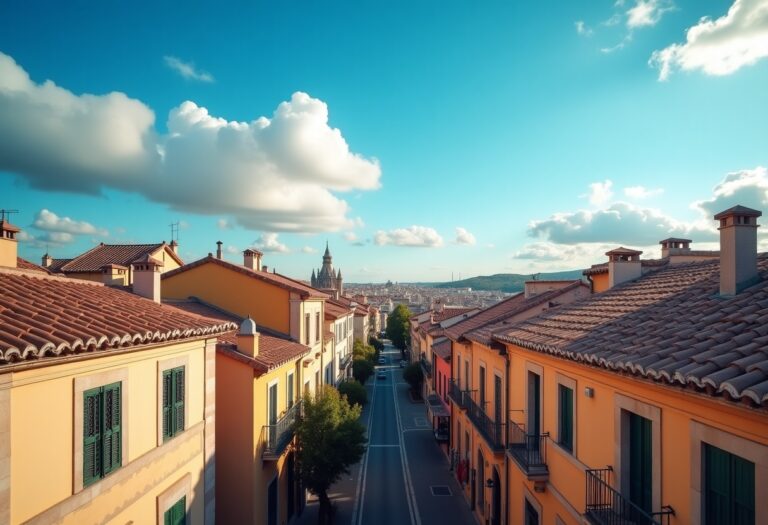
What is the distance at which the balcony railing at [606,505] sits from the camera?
759 cm

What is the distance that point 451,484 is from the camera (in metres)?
23.3

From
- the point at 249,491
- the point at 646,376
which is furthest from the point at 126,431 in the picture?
the point at 646,376

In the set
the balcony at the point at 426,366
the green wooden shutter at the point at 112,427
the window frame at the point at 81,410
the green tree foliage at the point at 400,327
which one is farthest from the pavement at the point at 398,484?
the green tree foliage at the point at 400,327

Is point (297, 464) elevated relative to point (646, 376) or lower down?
lower down

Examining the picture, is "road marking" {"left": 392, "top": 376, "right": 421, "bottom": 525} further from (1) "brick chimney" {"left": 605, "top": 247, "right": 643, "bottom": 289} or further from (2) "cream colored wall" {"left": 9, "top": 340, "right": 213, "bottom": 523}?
(2) "cream colored wall" {"left": 9, "top": 340, "right": 213, "bottom": 523}

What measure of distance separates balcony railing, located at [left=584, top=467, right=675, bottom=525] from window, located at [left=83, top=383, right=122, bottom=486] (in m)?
8.23

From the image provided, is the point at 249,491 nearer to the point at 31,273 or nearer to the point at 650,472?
the point at 31,273

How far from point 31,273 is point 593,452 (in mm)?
11805

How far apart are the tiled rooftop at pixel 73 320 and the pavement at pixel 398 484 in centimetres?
1288

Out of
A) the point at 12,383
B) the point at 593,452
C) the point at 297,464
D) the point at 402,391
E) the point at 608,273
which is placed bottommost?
the point at 402,391

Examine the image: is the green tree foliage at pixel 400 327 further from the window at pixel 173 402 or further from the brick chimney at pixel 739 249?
the brick chimney at pixel 739 249

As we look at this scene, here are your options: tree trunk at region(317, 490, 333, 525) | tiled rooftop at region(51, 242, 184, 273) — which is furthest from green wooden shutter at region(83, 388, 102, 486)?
tiled rooftop at region(51, 242, 184, 273)

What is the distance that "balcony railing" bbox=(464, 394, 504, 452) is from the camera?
14391 mm

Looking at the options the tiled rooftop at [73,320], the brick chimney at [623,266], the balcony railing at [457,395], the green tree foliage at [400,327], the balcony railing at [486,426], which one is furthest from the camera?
the green tree foliage at [400,327]
